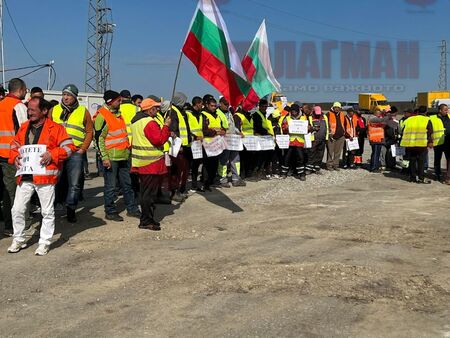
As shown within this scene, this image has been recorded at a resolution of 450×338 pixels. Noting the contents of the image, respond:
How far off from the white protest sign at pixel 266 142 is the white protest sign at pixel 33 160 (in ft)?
23.9

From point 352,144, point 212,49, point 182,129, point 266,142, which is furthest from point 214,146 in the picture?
point 352,144

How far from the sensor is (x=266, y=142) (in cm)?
1248

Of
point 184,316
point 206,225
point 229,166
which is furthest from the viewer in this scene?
point 229,166

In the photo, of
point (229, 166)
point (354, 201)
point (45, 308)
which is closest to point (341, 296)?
Answer: point (45, 308)

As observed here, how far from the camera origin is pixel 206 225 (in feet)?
25.6

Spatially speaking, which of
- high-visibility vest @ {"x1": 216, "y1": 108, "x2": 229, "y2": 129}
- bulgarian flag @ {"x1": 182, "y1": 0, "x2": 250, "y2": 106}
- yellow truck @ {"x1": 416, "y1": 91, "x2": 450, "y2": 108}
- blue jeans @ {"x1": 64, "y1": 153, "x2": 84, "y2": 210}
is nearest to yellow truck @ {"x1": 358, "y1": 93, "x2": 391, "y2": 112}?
yellow truck @ {"x1": 416, "y1": 91, "x2": 450, "y2": 108}

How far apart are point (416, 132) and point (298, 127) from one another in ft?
9.71

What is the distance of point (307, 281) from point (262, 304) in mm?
802

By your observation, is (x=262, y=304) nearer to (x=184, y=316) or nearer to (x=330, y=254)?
(x=184, y=316)

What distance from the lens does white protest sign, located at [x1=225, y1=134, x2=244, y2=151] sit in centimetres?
1138

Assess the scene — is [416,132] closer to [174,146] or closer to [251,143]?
[251,143]

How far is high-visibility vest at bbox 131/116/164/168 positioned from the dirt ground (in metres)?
1.07

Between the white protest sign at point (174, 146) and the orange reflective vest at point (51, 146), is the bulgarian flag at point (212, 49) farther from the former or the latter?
the orange reflective vest at point (51, 146)

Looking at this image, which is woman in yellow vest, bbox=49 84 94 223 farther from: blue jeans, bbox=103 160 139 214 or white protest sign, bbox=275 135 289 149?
white protest sign, bbox=275 135 289 149
